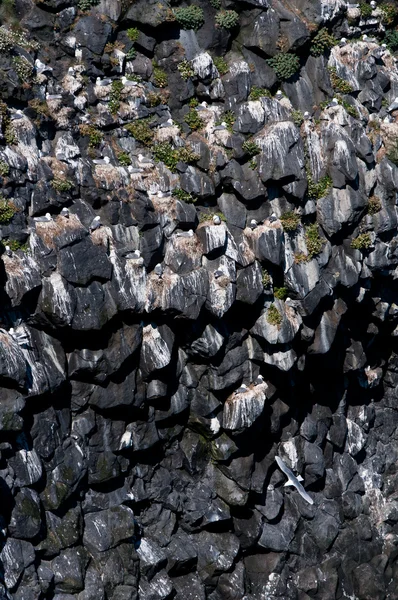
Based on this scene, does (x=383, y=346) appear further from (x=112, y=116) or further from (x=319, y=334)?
(x=112, y=116)

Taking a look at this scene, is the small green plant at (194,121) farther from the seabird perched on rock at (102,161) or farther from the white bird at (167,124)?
the seabird perched on rock at (102,161)

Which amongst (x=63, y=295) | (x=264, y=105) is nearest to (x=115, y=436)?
(x=63, y=295)

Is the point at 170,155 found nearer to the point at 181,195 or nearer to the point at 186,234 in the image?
the point at 181,195

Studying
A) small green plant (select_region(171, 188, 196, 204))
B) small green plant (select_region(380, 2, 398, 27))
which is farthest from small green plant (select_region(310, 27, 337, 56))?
small green plant (select_region(171, 188, 196, 204))

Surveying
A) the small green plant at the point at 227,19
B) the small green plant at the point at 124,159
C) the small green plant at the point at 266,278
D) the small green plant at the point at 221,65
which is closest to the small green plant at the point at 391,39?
the small green plant at the point at 227,19

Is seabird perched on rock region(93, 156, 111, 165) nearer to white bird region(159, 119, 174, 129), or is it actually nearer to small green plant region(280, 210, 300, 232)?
white bird region(159, 119, 174, 129)

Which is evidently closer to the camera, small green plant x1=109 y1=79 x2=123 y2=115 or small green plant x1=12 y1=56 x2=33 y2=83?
small green plant x1=12 y1=56 x2=33 y2=83

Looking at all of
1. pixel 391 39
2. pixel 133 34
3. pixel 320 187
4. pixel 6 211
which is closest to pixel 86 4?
pixel 133 34
